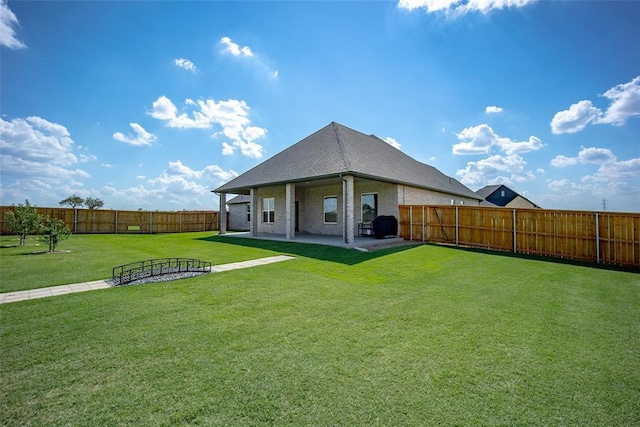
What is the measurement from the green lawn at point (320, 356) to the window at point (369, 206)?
9210 mm

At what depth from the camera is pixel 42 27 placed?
9469 mm

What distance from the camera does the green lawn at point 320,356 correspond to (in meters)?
2.35

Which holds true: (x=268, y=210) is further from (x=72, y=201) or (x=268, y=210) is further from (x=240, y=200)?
(x=72, y=201)

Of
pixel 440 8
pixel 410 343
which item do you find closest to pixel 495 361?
pixel 410 343

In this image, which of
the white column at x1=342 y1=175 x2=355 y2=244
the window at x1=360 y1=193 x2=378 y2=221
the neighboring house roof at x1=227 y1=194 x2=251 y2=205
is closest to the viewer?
the white column at x1=342 y1=175 x2=355 y2=244

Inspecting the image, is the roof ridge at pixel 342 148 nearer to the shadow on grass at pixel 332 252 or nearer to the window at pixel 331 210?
the window at pixel 331 210

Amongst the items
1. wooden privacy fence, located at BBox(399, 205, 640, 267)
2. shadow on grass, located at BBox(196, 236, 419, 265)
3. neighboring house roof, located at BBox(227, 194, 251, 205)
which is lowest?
shadow on grass, located at BBox(196, 236, 419, 265)

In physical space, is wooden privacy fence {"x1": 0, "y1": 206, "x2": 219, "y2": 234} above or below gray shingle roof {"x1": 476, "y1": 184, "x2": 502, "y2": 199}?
below

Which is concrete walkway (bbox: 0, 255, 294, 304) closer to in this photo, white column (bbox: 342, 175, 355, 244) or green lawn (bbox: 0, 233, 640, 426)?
green lawn (bbox: 0, 233, 640, 426)

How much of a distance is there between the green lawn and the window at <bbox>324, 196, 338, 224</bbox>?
10383 mm

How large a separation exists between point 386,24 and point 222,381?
13.3m

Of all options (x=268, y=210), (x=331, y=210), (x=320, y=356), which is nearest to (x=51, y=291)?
(x=320, y=356)

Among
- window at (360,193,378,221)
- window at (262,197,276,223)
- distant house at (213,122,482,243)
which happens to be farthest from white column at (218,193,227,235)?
window at (360,193,378,221)

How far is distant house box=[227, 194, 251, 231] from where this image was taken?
83.7 ft
